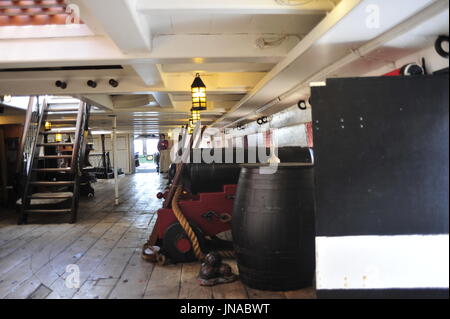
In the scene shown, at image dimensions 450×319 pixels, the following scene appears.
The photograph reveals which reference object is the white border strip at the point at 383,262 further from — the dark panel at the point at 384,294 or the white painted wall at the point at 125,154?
the white painted wall at the point at 125,154

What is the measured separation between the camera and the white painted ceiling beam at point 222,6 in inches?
114

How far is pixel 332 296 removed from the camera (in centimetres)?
221

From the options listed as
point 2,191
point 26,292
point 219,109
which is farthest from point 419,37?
point 2,191

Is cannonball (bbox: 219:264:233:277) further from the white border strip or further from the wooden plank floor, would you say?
the white border strip

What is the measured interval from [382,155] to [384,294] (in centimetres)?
82

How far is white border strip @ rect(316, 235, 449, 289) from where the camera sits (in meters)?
2.12

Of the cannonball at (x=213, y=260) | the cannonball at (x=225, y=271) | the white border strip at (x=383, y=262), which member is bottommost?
the cannonball at (x=225, y=271)

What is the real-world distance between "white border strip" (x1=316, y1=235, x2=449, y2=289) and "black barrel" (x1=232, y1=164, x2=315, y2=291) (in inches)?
28.6

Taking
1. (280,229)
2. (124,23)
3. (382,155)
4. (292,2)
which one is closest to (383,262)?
(382,155)

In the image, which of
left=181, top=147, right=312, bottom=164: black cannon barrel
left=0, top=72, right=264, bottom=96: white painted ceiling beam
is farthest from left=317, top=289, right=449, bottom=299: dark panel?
left=0, top=72, right=264, bottom=96: white painted ceiling beam

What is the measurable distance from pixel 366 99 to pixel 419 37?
958 mm

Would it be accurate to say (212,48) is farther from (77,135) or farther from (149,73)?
(77,135)

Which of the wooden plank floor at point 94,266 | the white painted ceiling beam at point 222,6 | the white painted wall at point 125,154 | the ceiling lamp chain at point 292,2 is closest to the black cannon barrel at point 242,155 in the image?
the wooden plank floor at point 94,266

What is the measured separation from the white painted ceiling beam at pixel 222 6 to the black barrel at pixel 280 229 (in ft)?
4.15
